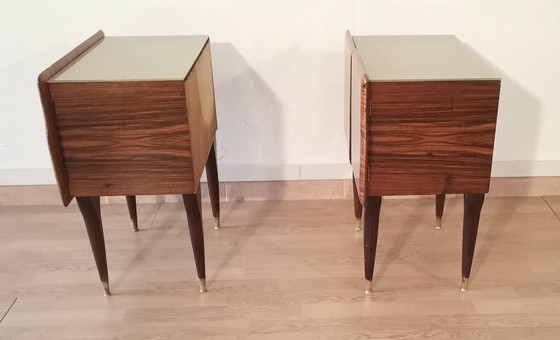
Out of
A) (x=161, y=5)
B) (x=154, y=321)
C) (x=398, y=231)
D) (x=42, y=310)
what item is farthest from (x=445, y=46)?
(x=42, y=310)

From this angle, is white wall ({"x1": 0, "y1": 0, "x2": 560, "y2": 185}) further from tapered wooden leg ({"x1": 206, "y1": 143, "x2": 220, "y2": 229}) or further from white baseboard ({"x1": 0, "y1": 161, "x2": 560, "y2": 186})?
tapered wooden leg ({"x1": 206, "y1": 143, "x2": 220, "y2": 229})

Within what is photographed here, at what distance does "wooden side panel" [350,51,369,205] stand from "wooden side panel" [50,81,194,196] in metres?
0.44

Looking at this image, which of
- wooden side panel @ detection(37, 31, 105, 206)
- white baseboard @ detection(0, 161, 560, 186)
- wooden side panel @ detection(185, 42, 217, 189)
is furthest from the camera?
white baseboard @ detection(0, 161, 560, 186)

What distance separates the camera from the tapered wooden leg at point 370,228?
4.94 ft

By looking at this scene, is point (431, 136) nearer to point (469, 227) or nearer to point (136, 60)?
point (469, 227)

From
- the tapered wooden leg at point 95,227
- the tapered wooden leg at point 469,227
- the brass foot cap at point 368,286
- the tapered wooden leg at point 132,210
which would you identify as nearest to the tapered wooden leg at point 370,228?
the brass foot cap at point 368,286

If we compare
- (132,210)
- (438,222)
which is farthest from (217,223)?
(438,222)

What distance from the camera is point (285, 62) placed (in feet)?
6.48

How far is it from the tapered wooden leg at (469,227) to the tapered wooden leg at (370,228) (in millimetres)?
251

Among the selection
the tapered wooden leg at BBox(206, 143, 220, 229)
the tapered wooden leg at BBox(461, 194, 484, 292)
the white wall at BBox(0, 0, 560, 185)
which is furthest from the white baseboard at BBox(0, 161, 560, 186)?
the tapered wooden leg at BBox(461, 194, 484, 292)

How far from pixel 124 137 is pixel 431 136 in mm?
772

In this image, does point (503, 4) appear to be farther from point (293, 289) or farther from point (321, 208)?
point (293, 289)

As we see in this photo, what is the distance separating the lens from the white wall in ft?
6.22

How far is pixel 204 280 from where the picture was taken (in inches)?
65.6
